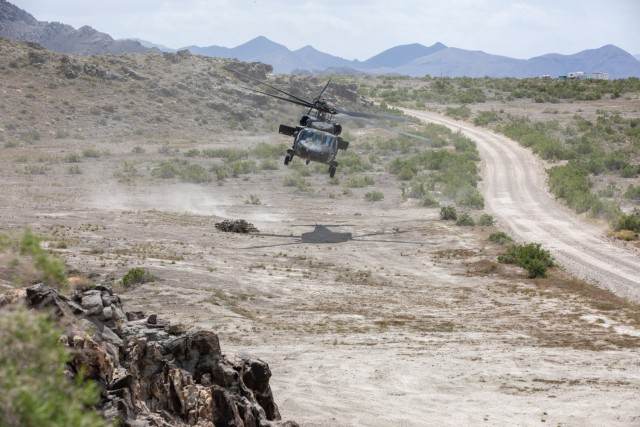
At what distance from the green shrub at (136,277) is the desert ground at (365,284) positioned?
230 millimetres

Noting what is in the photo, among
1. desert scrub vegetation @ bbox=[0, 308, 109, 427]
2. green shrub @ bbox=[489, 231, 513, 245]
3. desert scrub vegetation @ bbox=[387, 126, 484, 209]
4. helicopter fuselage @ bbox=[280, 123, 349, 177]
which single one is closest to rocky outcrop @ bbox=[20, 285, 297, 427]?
desert scrub vegetation @ bbox=[0, 308, 109, 427]

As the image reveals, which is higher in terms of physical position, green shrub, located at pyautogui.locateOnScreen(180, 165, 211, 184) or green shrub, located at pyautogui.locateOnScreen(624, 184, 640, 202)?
green shrub, located at pyautogui.locateOnScreen(624, 184, 640, 202)

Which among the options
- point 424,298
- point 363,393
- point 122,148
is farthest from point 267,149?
point 363,393

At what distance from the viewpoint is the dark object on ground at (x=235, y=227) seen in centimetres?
3944

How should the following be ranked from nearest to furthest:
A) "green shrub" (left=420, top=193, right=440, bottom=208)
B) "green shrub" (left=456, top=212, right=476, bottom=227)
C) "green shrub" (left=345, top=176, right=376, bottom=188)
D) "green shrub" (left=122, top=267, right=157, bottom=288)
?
"green shrub" (left=122, top=267, right=157, bottom=288), "green shrub" (left=456, top=212, right=476, bottom=227), "green shrub" (left=420, top=193, right=440, bottom=208), "green shrub" (left=345, top=176, right=376, bottom=188)

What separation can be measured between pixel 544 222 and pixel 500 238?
690cm

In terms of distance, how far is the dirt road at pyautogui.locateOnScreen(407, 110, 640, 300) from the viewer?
1286 inches

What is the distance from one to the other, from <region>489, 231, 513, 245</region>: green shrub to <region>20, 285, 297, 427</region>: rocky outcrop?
2538cm

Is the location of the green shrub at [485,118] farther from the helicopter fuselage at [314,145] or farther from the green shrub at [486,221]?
the helicopter fuselage at [314,145]

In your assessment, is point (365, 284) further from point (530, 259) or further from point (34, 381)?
point (34, 381)

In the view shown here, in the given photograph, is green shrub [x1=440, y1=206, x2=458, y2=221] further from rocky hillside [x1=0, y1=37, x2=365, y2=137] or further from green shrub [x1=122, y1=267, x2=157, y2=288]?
rocky hillside [x1=0, y1=37, x2=365, y2=137]

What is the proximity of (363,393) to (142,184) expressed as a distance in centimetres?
3771

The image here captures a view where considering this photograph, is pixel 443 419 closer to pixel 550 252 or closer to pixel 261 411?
pixel 261 411

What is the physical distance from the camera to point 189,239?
119 feet
